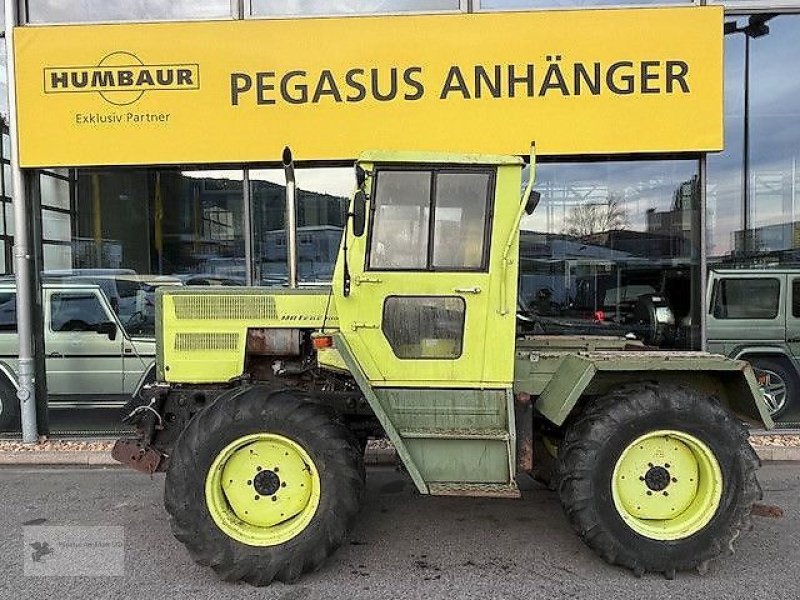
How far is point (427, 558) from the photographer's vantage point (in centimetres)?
412

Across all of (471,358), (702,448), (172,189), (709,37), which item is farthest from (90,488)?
(709,37)

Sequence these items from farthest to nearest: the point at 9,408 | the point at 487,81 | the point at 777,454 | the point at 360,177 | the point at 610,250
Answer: the point at 610,250
the point at 9,408
the point at 487,81
the point at 777,454
the point at 360,177

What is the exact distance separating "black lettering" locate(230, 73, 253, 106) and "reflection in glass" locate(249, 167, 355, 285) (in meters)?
→ 0.82

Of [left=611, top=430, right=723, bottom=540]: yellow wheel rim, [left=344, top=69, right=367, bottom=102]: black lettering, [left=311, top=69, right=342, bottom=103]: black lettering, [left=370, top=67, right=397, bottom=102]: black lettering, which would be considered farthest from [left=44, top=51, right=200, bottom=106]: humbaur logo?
[left=611, top=430, right=723, bottom=540]: yellow wheel rim

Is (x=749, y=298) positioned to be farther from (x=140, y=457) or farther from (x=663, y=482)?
(x=140, y=457)

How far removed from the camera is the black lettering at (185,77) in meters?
6.74

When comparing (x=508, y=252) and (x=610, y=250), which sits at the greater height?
(x=610, y=250)

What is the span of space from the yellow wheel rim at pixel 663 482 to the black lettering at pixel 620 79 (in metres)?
4.05

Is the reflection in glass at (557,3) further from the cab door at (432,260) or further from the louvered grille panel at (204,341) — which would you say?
the louvered grille panel at (204,341)

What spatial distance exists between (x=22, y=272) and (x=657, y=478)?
649cm

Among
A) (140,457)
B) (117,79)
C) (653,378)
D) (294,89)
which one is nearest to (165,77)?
(117,79)

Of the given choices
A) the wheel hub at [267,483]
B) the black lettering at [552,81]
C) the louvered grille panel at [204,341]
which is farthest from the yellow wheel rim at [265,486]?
the black lettering at [552,81]

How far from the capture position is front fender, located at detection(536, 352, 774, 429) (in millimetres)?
3980

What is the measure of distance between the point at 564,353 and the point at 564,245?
3.24 m
